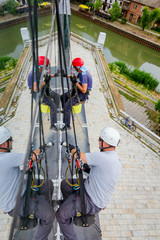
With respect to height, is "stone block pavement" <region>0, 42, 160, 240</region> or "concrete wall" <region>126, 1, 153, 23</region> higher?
"concrete wall" <region>126, 1, 153, 23</region>

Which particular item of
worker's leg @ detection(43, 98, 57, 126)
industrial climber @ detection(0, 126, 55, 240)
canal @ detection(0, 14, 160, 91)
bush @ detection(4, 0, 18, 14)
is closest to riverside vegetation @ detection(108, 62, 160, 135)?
canal @ detection(0, 14, 160, 91)

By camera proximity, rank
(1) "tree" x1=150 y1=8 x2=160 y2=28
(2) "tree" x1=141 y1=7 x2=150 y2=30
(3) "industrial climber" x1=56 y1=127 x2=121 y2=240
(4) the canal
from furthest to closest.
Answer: (2) "tree" x1=141 y1=7 x2=150 y2=30, (1) "tree" x1=150 y1=8 x2=160 y2=28, (4) the canal, (3) "industrial climber" x1=56 y1=127 x2=121 y2=240

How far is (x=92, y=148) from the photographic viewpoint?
462 centimetres

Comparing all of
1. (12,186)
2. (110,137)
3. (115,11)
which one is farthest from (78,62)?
(115,11)

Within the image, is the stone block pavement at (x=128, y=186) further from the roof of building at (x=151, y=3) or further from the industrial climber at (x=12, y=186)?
the roof of building at (x=151, y=3)

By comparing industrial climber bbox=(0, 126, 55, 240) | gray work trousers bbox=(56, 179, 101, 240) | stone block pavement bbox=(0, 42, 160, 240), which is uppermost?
industrial climber bbox=(0, 126, 55, 240)

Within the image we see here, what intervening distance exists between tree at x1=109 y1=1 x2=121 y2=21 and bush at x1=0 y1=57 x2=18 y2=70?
663 inches

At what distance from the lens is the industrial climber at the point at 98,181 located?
1.69 meters

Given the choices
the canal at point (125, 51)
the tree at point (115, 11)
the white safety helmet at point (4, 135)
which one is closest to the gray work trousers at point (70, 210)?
the white safety helmet at point (4, 135)

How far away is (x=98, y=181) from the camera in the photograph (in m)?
1.78

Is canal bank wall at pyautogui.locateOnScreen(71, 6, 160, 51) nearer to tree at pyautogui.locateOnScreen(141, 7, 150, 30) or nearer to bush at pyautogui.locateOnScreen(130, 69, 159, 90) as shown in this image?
tree at pyautogui.locateOnScreen(141, 7, 150, 30)

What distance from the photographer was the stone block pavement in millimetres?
3252

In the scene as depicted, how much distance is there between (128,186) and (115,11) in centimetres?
2207

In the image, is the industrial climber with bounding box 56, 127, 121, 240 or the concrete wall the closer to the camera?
the industrial climber with bounding box 56, 127, 121, 240
